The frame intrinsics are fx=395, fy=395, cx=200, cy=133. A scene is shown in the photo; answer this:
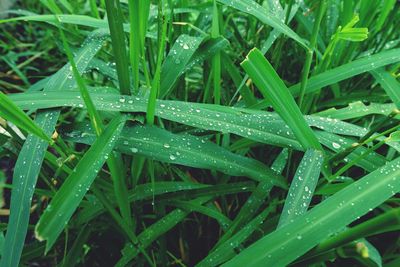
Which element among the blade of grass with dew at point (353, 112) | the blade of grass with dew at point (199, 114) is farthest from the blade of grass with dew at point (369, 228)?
the blade of grass with dew at point (353, 112)

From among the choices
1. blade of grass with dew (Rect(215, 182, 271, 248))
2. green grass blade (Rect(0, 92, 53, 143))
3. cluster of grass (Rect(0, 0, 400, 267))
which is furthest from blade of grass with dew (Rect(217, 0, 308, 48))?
green grass blade (Rect(0, 92, 53, 143))

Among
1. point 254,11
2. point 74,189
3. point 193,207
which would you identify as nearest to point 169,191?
point 193,207

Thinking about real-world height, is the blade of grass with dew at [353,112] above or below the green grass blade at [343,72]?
below

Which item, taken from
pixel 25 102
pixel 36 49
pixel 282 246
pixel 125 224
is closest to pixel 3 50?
pixel 36 49

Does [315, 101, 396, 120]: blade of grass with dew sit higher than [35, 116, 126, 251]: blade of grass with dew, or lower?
higher

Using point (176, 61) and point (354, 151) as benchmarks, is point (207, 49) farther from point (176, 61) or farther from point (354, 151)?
point (354, 151)

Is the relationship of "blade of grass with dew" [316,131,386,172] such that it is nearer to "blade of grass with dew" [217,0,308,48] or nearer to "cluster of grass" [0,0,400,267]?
"cluster of grass" [0,0,400,267]

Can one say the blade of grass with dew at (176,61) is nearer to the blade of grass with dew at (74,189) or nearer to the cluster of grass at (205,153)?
the cluster of grass at (205,153)
